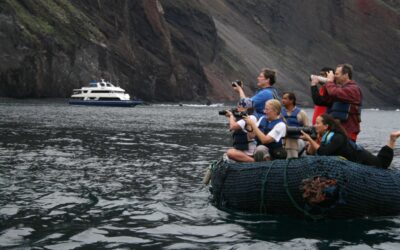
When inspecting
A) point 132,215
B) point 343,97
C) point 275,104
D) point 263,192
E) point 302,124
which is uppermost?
point 343,97

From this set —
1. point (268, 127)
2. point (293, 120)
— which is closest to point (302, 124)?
point (293, 120)

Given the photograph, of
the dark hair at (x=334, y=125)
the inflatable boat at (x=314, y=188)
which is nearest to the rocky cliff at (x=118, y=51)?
the inflatable boat at (x=314, y=188)

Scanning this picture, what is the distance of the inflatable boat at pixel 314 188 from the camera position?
11.7 m

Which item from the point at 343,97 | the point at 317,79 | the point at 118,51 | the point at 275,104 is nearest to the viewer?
the point at 275,104

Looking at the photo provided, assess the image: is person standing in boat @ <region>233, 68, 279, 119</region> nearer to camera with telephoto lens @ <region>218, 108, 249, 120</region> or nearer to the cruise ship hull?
camera with telephoto lens @ <region>218, 108, 249, 120</region>

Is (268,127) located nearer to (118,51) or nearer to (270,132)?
(270,132)

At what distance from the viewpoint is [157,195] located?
1495 cm

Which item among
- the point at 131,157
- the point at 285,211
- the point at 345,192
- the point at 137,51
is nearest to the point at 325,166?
the point at 345,192

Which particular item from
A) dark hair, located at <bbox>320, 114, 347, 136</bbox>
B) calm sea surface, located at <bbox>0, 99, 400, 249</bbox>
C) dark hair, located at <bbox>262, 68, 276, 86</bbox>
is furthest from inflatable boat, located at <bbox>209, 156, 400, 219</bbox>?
dark hair, located at <bbox>262, 68, 276, 86</bbox>

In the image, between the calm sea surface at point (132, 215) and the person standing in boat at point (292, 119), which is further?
the person standing in boat at point (292, 119)

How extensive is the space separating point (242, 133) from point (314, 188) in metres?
3.00

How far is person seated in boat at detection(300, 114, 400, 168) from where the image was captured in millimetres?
Result: 12562

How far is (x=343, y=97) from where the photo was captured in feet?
44.0

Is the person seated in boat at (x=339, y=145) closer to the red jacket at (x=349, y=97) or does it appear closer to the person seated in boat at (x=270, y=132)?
the person seated in boat at (x=270, y=132)
